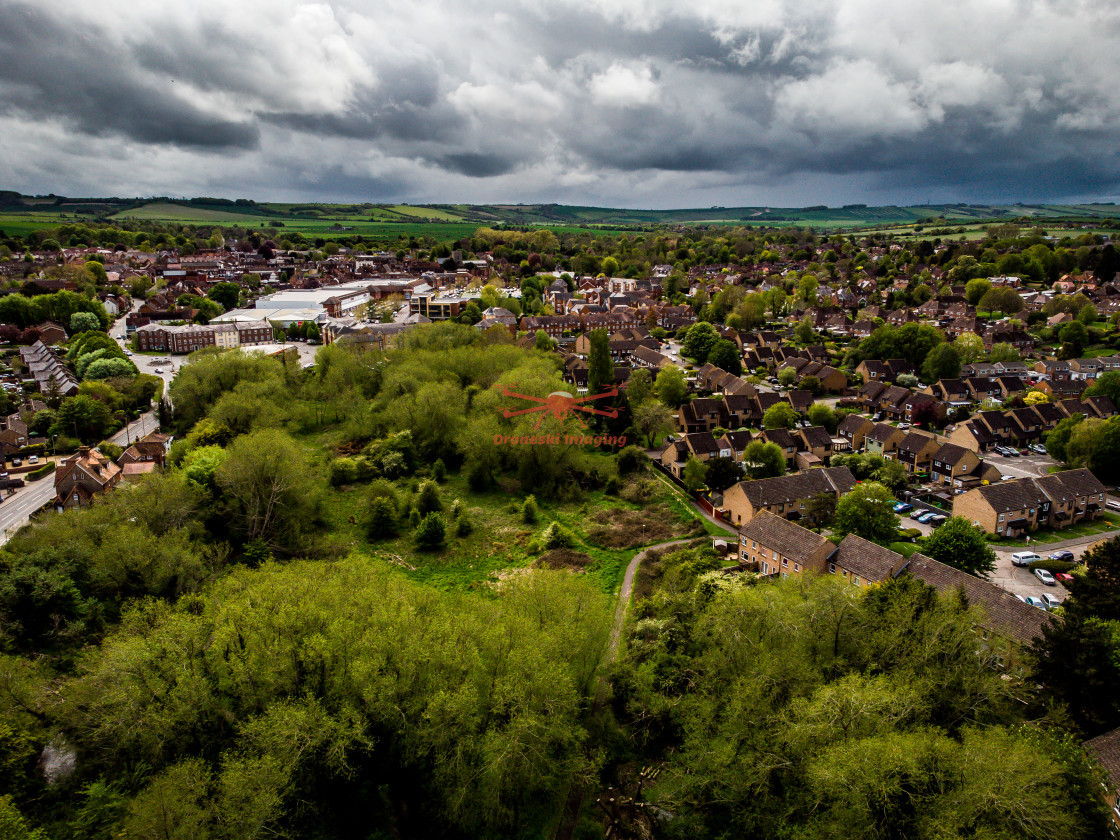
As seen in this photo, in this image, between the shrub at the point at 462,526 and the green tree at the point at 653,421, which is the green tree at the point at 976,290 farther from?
the shrub at the point at 462,526

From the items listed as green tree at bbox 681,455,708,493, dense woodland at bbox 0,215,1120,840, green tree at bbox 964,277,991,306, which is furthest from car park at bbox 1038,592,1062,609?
green tree at bbox 964,277,991,306

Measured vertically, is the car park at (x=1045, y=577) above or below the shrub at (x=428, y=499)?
below

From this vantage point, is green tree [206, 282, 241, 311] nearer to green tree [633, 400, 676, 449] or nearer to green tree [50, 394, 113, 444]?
green tree [50, 394, 113, 444]

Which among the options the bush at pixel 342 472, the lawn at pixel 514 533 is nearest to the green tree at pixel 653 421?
the lawn at pixel 514 533

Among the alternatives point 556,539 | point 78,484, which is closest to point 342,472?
point 78,484

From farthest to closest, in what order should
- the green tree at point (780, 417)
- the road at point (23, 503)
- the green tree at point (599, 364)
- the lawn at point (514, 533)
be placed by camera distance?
the green tree at point (599, 364) → the green tree at point (780, 417) → the road at point (23, 503) → the lawn at point (514, 533)

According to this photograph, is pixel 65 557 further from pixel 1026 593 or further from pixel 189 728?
pixel 1026 593

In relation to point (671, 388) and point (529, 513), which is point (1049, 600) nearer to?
point (529, 513)

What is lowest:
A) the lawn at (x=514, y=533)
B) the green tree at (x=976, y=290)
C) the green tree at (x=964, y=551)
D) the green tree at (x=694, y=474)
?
the lawn at (x=514, y=533)
